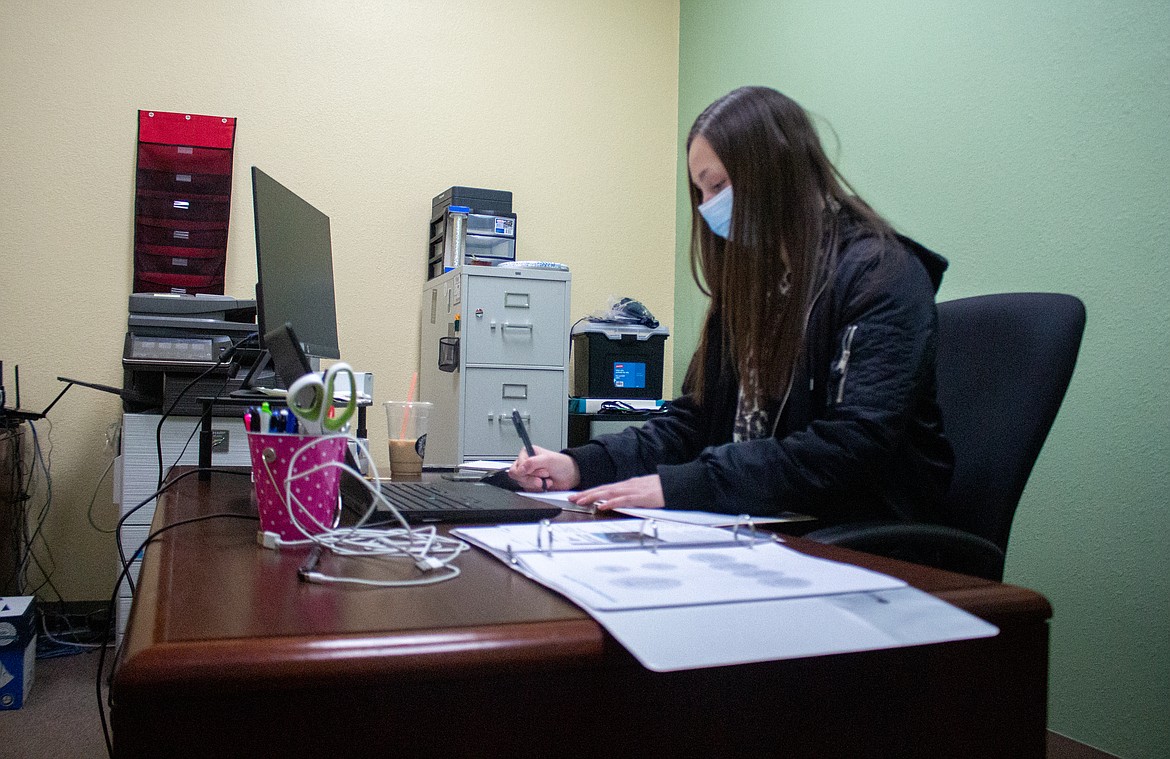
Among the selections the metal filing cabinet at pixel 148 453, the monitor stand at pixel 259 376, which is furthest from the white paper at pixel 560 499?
the metal filing cabinet at pixel 148 453

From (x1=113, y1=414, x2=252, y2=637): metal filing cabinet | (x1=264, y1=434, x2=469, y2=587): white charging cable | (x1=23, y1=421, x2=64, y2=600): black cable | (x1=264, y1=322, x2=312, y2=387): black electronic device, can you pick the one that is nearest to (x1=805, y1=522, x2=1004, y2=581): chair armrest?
(x1=264, y1=434, x2=469, y2=587): white charging cable

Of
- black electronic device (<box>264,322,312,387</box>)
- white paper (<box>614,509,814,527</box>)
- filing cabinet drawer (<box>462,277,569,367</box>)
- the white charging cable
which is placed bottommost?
white paper (<box>614,509,814,527</box>)

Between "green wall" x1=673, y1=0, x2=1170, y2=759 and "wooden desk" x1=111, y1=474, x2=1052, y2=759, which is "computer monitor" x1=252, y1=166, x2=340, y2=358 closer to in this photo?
"wooden desk" x1=111, y1=474, x2=1052, y2=759

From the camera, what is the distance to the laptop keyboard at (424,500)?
2.91ft

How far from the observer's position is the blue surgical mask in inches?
49.5

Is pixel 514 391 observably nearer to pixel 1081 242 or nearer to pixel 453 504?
pixel 1081 242

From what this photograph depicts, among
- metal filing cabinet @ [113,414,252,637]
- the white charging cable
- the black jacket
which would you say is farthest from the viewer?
metal filing cabinet @ [113,414,252,637]

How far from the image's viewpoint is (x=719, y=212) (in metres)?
1.28

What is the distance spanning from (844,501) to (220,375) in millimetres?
1662

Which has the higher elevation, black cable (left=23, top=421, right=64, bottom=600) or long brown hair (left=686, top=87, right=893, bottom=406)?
long brown hair (left=686, top=87, right=893, bottom=406)

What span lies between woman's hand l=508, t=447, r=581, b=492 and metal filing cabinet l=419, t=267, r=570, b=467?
5.15 ft

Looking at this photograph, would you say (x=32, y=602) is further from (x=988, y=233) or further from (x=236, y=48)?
(x=988, y=233)

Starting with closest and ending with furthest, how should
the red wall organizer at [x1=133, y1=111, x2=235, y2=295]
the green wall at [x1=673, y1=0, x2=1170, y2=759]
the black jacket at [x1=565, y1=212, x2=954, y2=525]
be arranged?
the black jacket at [x1=565, y1=212, x2=954, y2=525] < the green wall at [x1=673, y1=0, x2=1170, y2=759] < the red wall organizer at [x1=133, y1=111, x2=235, y2=295]

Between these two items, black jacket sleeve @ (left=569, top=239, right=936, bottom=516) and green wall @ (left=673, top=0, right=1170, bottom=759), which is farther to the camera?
green wall @ (left=673, top=0, right=1170, bottom=759)
